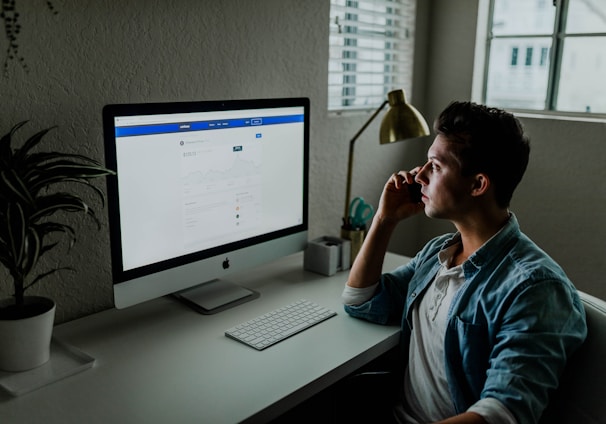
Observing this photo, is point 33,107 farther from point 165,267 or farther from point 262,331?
point 262,331

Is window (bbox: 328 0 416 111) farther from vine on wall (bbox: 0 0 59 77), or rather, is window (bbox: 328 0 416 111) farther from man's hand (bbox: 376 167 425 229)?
vine on wall (bbox: 0 0 59 77)

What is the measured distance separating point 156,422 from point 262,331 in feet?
1.41

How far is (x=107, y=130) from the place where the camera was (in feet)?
4.60

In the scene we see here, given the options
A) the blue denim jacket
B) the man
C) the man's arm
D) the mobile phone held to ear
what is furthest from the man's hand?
the man's arm

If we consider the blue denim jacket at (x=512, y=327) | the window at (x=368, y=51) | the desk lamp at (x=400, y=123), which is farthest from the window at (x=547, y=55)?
the blue denim jacket at (x=512, y=327)

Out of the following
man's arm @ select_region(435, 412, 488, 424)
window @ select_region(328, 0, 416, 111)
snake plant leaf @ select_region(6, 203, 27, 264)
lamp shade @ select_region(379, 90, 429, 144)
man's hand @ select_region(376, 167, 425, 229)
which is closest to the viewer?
man's arm @ select_region(435, 412, 488, 424)

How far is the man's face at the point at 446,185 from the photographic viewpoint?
56.2 inches

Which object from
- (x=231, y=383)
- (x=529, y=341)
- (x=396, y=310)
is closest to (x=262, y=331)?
(x=231, y=383)

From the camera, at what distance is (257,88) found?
204cm

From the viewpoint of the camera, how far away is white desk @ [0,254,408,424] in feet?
3.97

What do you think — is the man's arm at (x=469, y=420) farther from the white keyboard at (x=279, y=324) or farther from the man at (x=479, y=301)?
the white keyboard at (x=279, y=324)

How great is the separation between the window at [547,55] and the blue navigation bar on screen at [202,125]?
47.6 inches

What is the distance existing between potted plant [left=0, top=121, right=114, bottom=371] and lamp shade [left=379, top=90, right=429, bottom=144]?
895mm

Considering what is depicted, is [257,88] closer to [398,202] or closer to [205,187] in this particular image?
[205,187]
